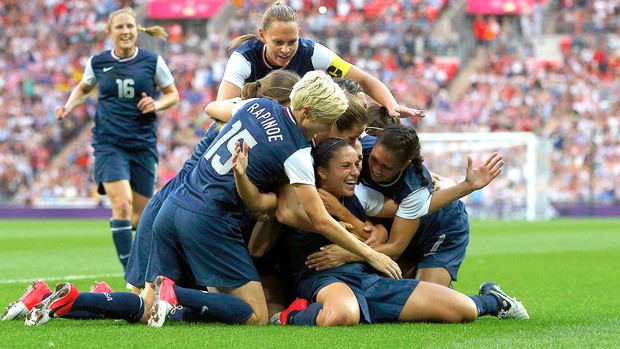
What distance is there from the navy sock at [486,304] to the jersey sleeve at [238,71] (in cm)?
225

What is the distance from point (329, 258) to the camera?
6355 millimetres

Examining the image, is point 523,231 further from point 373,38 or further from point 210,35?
point 210,35

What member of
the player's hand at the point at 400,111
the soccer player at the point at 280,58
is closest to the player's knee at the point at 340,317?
the player's hand at the point at 400,111

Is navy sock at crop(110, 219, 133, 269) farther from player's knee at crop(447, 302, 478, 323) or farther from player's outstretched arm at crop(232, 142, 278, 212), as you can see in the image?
player's knee at crop(447, 302, 478, 323)

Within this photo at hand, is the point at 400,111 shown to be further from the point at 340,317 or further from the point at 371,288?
the point at 340,317

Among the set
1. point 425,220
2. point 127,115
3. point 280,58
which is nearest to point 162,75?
point 127,115

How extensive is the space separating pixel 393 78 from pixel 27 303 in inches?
925

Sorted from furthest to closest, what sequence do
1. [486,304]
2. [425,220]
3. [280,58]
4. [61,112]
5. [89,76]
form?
[89,76]
[61,112]
[280,58]
[425,220]
[486,304]

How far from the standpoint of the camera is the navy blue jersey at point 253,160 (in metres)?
5.86

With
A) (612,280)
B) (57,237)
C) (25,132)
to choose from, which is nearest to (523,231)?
(57,237)

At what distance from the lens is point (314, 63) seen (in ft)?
25.2

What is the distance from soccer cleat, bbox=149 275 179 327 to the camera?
5.79 m

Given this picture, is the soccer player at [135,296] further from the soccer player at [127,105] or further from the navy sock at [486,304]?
the soccer player at [127,105]

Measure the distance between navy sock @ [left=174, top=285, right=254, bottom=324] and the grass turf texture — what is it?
76 millimetres
